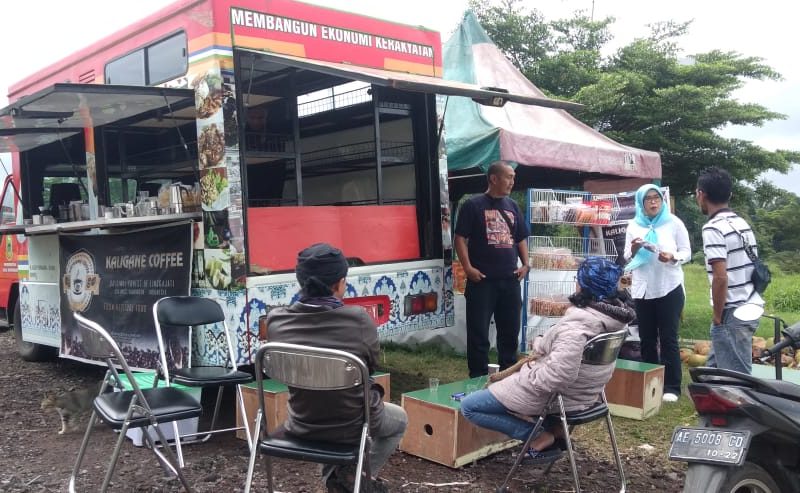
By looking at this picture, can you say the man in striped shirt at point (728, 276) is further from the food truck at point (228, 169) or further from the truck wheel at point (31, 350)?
the truck wheel at point (31, 350)

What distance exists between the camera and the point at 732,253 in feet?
12.0

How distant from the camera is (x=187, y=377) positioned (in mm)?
3727

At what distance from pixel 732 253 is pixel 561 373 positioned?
4.81 feet

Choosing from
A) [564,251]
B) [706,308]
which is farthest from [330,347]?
[706,308]

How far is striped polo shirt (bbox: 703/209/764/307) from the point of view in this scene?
3621 mm

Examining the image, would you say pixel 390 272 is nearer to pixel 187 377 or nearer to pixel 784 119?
pixel 187 377

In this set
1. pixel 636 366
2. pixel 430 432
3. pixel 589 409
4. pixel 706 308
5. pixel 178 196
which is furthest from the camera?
pixel 706 308

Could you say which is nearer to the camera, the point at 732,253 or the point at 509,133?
the point at 732,253

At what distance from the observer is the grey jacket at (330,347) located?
250 centimetres

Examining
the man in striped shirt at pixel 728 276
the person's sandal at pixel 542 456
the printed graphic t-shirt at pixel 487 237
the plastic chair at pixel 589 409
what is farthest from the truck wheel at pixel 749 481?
the printed graphic t-shirt at pixel 487 237

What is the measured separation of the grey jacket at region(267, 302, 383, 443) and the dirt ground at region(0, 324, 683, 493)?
106 cm

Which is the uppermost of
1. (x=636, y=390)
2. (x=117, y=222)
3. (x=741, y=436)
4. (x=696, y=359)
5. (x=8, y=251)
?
(x=117, y=222)

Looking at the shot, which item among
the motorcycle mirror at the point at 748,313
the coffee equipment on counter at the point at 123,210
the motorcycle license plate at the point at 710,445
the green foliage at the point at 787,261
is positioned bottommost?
the green foliage at the point at 787,261

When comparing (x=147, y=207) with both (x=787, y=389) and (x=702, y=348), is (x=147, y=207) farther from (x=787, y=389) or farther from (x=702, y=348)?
(x=702, y=348)
